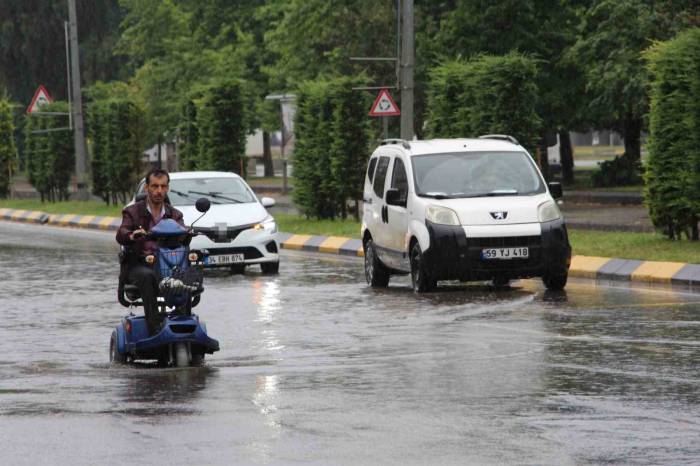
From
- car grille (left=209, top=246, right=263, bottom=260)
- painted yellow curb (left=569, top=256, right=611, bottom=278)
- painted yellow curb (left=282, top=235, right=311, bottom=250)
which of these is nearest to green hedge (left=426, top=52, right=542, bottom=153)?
painted yellow curb (left=282, top=235, right=311, bottom=250)

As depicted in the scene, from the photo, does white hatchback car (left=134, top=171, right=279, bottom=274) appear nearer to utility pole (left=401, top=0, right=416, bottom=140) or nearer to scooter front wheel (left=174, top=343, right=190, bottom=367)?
utility pole (left=401, top=0, right=416, bottom=140)

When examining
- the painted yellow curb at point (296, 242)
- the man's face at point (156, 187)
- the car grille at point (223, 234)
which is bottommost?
the painted yellow curb at point (296, 242)

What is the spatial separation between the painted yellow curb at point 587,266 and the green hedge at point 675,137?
84.8 inches

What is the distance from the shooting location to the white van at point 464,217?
19625 mm

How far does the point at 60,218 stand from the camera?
4762 centimetres

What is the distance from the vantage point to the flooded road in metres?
9.17

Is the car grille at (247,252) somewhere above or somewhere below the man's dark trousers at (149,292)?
below

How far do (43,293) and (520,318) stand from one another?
24.0ft

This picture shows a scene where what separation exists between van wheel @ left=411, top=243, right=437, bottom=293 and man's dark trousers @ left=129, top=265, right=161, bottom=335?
7260 mm

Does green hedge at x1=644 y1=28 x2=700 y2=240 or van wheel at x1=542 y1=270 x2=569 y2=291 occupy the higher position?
green hedge at x1=644 y1=28 x2=700 y2=240

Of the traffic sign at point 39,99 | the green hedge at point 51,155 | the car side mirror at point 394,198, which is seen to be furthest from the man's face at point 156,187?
the green hedge at point 51,155

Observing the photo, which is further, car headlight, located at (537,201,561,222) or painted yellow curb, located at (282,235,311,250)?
painted yellow curb, located at (282,235,311,250)

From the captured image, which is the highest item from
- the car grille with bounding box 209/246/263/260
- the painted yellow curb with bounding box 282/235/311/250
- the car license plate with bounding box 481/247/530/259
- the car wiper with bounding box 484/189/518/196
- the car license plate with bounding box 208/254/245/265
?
the car wiper with bounding box 484/189/518/196

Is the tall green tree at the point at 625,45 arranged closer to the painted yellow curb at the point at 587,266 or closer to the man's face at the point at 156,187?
the painted yellow curb at the point at 587,266
